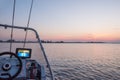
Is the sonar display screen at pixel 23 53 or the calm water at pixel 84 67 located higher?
the sonar display screen at pixel 23 53

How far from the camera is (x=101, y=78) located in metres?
12.8

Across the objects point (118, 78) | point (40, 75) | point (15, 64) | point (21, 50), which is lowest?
point (118, 78)

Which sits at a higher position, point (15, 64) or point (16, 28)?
point (16, 28)

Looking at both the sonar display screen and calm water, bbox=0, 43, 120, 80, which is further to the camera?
calm water, bbox=0, 43, 120, 80

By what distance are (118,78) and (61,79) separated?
15.7ft

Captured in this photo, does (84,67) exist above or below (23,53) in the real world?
below

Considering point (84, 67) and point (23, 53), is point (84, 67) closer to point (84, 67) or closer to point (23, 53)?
point (84, 67)

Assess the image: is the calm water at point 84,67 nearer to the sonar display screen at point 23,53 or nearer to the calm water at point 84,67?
the calm water at point 84,67

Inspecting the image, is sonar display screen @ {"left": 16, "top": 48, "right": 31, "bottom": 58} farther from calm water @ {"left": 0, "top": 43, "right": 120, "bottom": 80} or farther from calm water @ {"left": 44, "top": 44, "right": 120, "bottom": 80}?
calm water @ {"left": 44, "top": 44, "right": 120, "bottom": 80}

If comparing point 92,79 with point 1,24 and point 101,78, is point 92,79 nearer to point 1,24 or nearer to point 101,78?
point 101,78

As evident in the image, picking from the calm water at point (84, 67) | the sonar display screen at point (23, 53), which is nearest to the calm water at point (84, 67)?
the calm water at point (84, 67)

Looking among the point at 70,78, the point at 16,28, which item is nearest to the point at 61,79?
the point at 70,78

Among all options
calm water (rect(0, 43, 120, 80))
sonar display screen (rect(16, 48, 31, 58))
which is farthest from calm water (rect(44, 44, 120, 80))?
sonar display screen (rect(16, 48, 31, 58))

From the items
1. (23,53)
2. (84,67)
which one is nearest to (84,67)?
(84,67)
